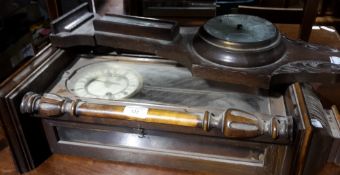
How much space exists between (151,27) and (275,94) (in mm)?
390

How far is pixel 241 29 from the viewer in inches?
Answer: 38.0

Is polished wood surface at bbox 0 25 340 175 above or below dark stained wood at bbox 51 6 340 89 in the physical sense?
below

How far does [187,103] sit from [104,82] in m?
0.27

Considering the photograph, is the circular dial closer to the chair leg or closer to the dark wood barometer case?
the dark wood barometer case

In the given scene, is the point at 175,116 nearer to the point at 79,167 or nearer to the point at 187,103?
the point at 187,103

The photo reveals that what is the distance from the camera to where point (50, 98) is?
36.5 inches

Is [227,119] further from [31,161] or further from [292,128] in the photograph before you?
[31,161]

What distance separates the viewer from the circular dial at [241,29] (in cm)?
93

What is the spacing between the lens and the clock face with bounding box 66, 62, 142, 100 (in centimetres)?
100

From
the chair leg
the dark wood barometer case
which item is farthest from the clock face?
the chair leg

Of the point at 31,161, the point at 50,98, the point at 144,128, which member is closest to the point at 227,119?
the point at 144,128

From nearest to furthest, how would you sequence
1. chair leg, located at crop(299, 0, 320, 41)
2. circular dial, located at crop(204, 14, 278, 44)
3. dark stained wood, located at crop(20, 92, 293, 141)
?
dark stained wood, located at crop(20, 92, 293, 141), circular dial, located at crop(204, 14, 278, 44), chair leg, located at crop(299, 0, 320, 41)

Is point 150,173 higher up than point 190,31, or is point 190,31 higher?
point 190,31

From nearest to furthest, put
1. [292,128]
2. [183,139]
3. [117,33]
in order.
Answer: [292,128] → [183,139] → [117,33]
